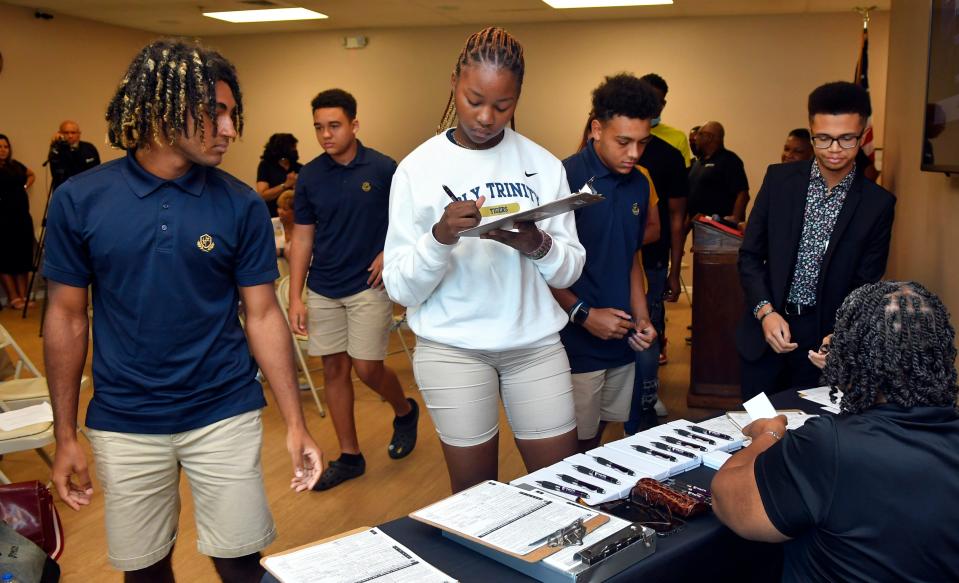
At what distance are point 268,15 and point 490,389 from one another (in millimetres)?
9084

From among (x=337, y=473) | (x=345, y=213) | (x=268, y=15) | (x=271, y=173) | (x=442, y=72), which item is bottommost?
(x=337, y=473)

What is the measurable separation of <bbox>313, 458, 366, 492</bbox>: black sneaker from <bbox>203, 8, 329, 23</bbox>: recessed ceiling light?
7160mm

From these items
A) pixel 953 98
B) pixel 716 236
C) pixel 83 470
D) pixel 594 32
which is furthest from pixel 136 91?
pixel 594 32

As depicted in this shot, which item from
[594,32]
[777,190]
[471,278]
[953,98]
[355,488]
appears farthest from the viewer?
[594,32]

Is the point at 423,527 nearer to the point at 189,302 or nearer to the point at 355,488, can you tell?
the point at 189,302

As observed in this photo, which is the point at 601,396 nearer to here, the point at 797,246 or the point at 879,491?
the point at 797,246

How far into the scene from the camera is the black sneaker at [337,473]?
4.08 meters

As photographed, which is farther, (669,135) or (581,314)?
(669,135)

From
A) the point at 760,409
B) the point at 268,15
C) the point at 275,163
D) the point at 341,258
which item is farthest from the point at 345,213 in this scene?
the point at 268,15

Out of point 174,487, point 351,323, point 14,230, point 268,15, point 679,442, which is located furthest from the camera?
point 268,15

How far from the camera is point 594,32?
35.0ft

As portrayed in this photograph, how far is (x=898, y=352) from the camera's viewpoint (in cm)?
152

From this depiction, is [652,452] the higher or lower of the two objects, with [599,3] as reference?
lower

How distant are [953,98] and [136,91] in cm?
243
